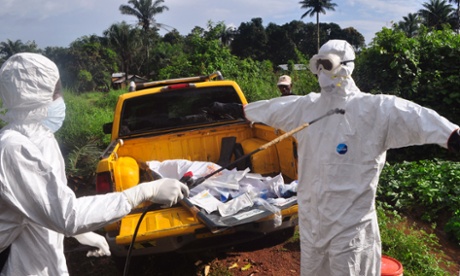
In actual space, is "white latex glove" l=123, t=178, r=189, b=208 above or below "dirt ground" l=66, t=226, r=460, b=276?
above

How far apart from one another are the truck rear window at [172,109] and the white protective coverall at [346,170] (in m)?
2.35

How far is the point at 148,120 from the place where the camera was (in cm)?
479

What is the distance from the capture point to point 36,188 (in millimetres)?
1655

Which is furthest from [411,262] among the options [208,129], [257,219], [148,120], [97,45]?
[97,45]

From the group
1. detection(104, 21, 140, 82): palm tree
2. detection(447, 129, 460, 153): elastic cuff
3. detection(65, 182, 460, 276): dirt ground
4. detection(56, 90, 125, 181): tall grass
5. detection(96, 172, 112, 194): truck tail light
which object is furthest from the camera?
detection(104, 21, 140, 82): palm tree

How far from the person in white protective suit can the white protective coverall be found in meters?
1.21

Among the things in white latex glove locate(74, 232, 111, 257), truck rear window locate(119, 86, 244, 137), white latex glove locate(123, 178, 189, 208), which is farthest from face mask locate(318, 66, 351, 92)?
truck rear window locate(119, 86, 244, 137)

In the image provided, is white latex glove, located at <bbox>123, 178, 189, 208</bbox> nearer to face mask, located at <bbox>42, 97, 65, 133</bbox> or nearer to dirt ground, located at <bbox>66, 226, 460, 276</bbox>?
face mask, located at <bbox>42, 97, 65, 133</bbox>

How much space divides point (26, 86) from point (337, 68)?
1.80m

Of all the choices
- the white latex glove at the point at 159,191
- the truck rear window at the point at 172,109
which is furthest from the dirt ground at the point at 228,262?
the white latex glove at the point at 159,191

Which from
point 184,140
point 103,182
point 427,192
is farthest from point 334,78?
point 427,192

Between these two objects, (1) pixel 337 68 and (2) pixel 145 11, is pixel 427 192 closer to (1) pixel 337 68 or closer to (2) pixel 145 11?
(1) pixel 337 68

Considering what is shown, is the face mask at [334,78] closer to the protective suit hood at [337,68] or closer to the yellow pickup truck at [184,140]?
the protective suit hood at [337,68]

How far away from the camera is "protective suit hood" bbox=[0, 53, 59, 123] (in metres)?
1.77
